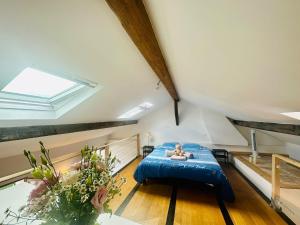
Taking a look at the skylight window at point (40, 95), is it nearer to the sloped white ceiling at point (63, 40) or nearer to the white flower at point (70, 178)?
the sloped white ceiling at point (63, 40)

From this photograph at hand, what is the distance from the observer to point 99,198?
0.76 metres

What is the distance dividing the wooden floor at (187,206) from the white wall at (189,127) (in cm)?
174

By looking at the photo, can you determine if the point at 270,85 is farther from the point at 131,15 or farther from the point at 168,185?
the point at 168,185

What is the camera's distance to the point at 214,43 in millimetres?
1127

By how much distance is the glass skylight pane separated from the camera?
1522mm

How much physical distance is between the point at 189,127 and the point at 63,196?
4.98 m

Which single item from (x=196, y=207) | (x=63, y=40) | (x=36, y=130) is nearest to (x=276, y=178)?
(x=196, y=207)

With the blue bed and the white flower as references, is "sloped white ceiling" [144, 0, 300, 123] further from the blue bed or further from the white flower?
the blue bed

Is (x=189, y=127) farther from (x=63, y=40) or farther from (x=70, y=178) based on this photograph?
(x=70, y=178)

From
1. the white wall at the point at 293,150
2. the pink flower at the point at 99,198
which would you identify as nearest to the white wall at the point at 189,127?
the white wall at the point at 293,150

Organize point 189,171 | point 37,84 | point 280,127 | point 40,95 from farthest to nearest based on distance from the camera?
point 189,171, point 280,127, point 40,95, point 37,84

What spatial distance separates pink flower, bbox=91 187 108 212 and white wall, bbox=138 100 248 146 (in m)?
4.75

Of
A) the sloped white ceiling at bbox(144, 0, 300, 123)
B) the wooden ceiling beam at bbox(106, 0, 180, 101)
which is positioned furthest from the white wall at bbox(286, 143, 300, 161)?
the wooden ceiling beam at bbox(106, 0, 180, 101)

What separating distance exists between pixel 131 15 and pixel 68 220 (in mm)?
1224
